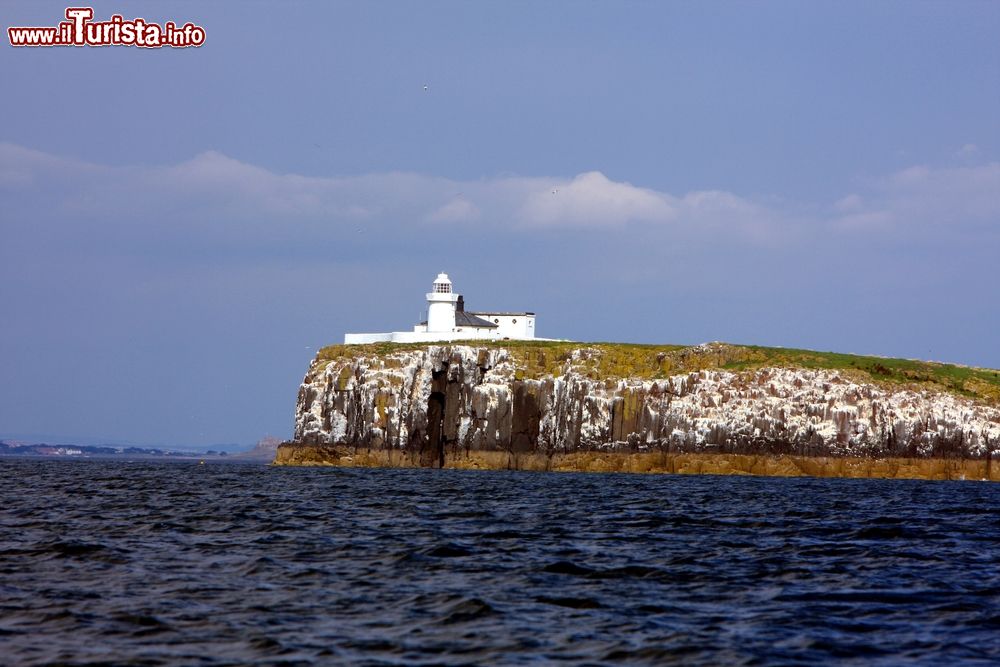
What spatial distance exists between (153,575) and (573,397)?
280 feet

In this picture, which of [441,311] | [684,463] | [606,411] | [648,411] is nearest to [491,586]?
[684,463]

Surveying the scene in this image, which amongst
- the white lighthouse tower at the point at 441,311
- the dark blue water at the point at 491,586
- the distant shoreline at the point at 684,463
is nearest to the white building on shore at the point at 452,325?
the white lighthouse tower at the point at 441,311

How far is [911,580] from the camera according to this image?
26.3 meters

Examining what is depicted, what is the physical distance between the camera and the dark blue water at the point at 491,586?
60.9ft

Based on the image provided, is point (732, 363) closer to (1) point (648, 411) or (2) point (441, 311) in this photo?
(1) point (648, 411)

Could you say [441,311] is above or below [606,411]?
above

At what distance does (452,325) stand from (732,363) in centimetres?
3396

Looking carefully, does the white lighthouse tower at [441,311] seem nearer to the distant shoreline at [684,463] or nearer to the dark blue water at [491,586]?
the distant shoreline at [684,463]

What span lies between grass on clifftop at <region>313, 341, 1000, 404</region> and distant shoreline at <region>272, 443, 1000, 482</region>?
316 inches

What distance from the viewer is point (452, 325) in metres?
129

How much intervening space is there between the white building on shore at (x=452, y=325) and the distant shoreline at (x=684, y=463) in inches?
600

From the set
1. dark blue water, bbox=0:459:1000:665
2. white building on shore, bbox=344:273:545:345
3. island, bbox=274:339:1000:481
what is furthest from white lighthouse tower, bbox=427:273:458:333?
dark blue water, bbox=0:459:1000:665

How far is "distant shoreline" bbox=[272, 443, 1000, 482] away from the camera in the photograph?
328 feet

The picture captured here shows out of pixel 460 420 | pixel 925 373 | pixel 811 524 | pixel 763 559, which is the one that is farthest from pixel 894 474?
pixel 763 559
